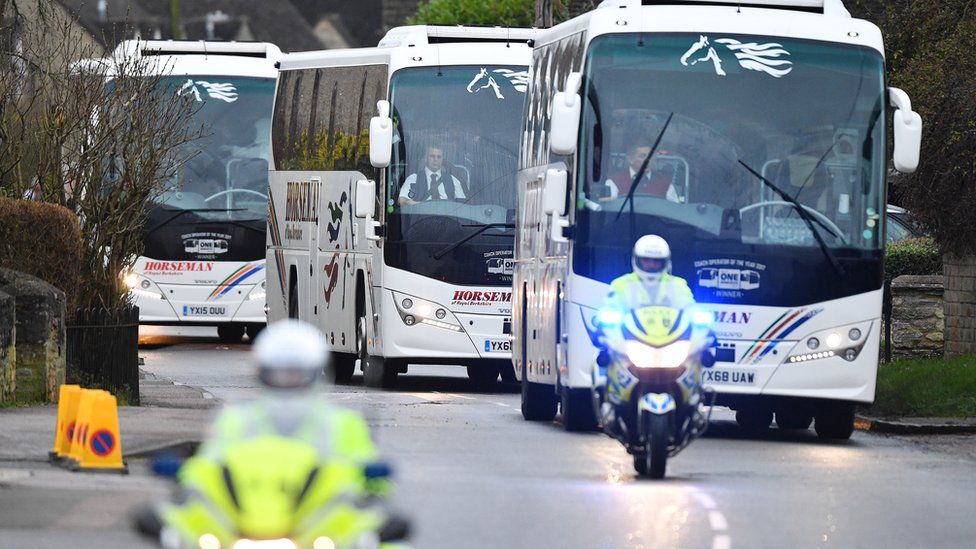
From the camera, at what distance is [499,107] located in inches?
969

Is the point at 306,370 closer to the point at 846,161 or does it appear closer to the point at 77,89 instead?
the point at 846,161

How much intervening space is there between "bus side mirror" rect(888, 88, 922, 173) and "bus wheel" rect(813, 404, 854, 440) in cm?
199

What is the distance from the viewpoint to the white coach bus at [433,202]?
24094 mm

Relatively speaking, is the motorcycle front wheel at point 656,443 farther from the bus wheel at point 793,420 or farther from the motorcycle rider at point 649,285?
the bus wheel at point 793,420

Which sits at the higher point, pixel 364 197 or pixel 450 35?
pixel 450 35

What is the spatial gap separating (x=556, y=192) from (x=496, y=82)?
262 inches

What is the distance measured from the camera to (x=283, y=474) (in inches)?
241

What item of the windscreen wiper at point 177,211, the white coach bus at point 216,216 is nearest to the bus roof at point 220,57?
the white coach bus at point 216,216

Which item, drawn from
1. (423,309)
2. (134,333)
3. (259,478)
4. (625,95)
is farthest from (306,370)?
(423,309)

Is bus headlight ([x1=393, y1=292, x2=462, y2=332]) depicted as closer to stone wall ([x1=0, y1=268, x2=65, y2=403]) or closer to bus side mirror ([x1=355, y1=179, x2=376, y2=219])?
bus side mirror ([x1=355, y1=179, x2=376, y2=219])

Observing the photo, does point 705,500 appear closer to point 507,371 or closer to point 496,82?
point 496,82

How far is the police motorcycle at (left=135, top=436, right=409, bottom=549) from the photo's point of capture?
6.11 metres

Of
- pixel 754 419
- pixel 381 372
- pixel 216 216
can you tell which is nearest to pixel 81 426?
pixel 754 419

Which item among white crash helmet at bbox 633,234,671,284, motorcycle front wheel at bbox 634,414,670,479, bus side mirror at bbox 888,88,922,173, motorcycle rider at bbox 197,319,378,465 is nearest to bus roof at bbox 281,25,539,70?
bus side mirror at bbox 888,88,922,173
